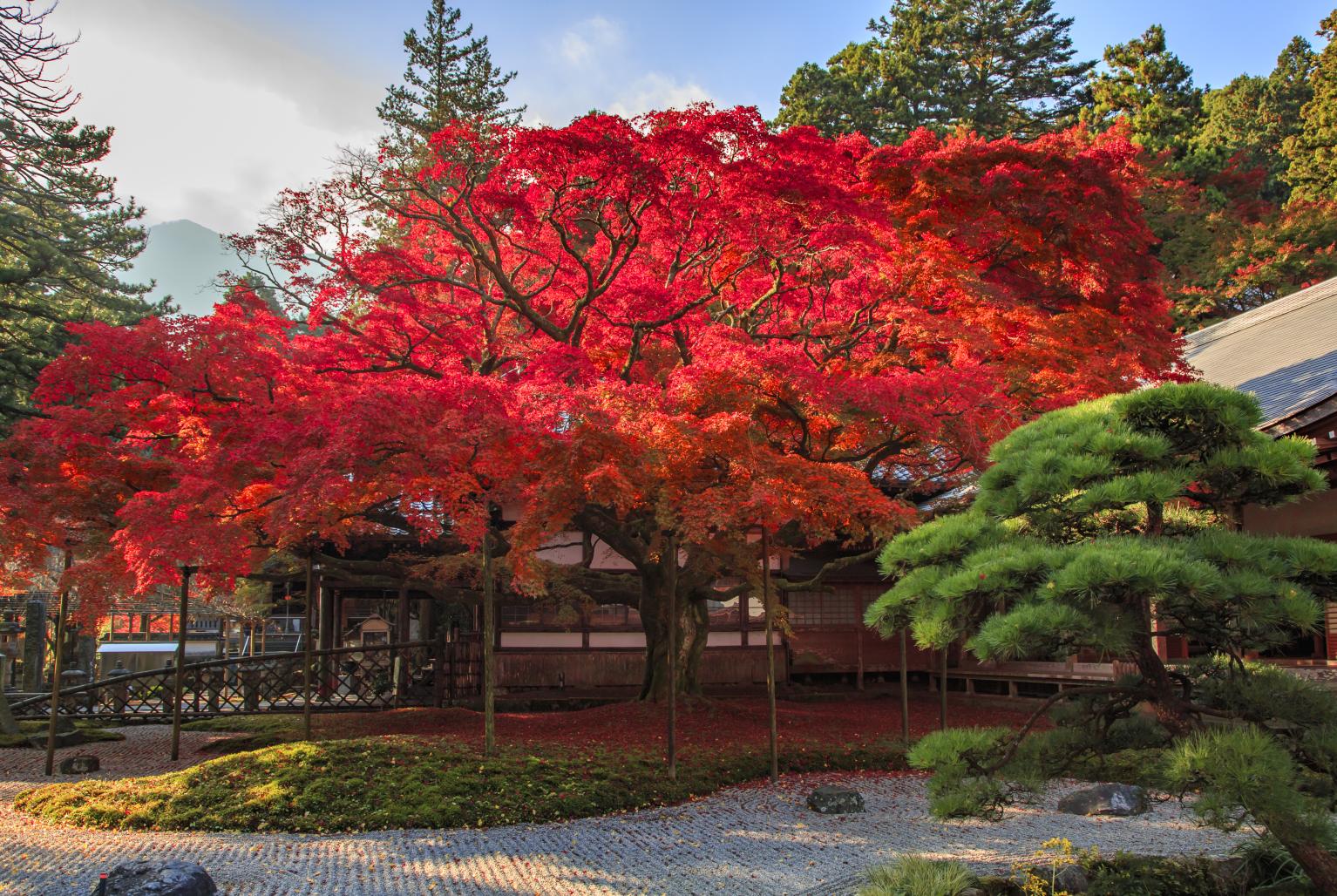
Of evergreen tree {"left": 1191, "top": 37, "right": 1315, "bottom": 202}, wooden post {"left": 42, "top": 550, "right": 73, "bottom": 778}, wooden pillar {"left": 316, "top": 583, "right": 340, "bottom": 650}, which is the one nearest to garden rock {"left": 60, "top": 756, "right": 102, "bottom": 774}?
wooden post {"left": 42, "top": 550, "right": 73, "bottom": 778}

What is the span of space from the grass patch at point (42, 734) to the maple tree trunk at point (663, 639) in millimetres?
7438

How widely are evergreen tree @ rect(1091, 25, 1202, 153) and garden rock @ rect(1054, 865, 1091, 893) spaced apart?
98.8 ft

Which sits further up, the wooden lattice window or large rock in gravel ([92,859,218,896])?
the wooden lattice window

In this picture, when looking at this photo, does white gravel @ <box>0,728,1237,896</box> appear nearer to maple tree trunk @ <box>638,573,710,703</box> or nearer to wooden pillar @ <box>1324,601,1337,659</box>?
wooden pillar @ <box>1324,601,1337,659</box>

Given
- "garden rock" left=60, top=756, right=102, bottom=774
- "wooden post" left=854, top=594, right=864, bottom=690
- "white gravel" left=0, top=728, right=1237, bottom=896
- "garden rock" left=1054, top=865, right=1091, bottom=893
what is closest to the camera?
"garden rock" left=1054, top=865, right=1091, bottom=893

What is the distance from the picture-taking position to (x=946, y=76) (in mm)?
31344

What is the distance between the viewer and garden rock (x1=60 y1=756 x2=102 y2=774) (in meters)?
10.8

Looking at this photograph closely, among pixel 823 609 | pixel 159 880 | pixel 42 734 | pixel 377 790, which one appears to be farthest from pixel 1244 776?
pixel 42 734

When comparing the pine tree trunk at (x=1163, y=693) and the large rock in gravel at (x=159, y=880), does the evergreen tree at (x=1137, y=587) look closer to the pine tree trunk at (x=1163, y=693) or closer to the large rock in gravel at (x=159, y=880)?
the pine tree trunk at (x=1163, y=693)

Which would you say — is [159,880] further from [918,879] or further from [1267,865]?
[1267,865]

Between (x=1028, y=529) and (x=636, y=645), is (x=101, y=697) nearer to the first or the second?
(x=636, y=645)

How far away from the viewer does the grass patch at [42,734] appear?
12516 millimetres

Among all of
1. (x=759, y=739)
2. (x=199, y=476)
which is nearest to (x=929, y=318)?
(x=759, y=739)

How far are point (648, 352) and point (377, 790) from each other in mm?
6814
